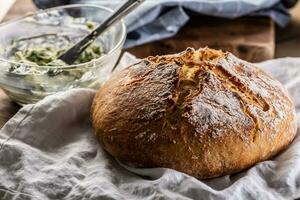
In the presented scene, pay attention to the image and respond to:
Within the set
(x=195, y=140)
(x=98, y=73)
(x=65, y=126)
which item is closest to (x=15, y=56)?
(x=98, y=73)

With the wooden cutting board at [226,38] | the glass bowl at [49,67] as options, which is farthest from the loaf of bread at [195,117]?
the wooden cutting board at [226,38]

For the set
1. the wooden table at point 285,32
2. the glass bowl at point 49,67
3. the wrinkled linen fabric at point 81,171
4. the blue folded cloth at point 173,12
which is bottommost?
the wooden table at point 285,32

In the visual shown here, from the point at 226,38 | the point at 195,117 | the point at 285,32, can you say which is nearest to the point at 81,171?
the point at 195,117

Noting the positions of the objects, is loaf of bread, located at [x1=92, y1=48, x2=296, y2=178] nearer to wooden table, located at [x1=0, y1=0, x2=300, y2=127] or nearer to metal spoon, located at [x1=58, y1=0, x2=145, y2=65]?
metal spoon, located at [x1=58, y1=0, x2=145, y2=65]

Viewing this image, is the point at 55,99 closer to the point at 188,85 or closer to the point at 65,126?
the point at 65,126

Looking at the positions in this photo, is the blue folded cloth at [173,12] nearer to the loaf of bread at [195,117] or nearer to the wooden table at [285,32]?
the wooden table at [285,32]

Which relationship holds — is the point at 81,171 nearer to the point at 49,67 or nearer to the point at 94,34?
the point at 49,67
